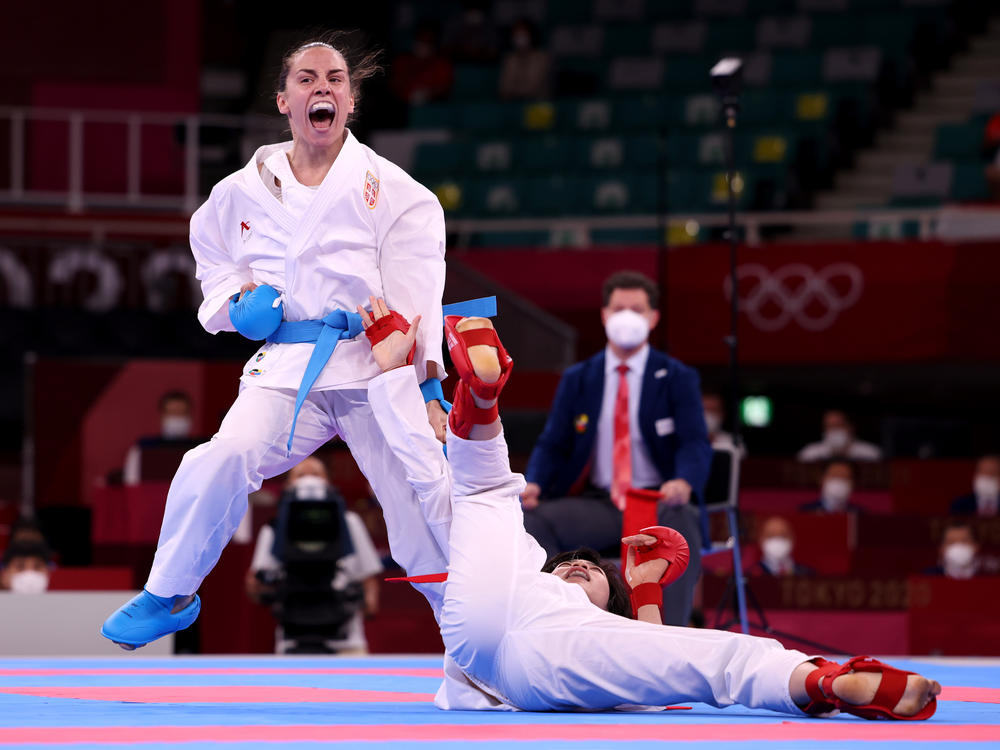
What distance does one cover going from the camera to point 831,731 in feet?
8.87

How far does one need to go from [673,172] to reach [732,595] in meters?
6.22

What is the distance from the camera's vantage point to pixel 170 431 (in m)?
8.49

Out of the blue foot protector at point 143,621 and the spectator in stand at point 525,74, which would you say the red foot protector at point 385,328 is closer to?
the blue foot protector at point 143,621

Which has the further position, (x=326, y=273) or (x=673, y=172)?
(x=673, y=172)

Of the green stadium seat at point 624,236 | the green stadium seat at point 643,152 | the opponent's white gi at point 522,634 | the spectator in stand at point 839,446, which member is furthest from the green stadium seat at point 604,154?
the opponent's white gi at point 522,634

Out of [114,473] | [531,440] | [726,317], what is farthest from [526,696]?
[726,317]

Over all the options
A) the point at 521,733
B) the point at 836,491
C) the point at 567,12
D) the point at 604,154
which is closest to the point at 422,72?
the point at 567,12

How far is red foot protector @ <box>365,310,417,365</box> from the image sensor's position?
341cm

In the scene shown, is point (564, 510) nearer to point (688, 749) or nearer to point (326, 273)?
point (326, 273)

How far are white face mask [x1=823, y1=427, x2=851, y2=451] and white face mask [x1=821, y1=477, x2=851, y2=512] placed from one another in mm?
931

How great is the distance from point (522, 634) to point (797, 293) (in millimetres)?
7148

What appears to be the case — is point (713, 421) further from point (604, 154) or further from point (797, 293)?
point (604, 154)

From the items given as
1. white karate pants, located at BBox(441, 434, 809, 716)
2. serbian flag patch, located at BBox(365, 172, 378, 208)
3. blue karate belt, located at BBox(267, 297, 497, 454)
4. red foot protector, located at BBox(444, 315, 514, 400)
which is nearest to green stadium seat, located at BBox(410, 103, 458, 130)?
serbian flag patch, located at BBox(365, 172, 378, 208)

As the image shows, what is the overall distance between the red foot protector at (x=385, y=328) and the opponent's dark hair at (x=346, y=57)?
61 cm
